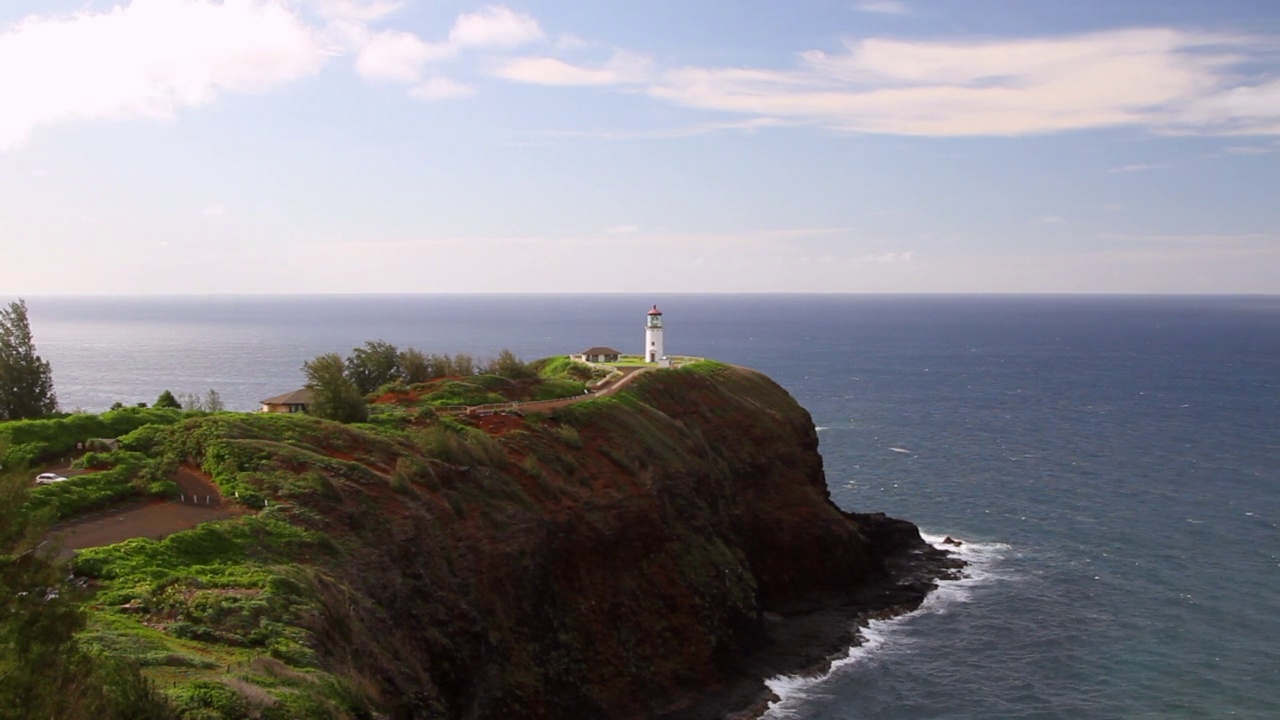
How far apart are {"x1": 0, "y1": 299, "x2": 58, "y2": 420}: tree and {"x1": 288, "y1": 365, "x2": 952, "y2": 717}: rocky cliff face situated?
24.9 m

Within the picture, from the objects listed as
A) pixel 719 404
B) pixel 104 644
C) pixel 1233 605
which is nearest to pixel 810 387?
pixel 719 404

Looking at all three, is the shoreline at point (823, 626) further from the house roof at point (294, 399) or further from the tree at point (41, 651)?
the house roof at point (294, 399)

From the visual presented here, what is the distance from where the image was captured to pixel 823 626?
52.1m

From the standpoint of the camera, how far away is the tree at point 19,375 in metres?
49.7

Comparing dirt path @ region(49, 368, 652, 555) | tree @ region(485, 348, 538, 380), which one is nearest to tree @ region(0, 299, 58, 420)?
dirt path @ region(49, 368, 652, 555)

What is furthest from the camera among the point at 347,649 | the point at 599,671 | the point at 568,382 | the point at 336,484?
the point at 568,382

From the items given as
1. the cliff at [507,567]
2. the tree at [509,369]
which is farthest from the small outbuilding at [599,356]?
the tree at [509,369]

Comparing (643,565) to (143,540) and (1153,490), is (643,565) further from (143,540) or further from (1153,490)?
(1153,490)

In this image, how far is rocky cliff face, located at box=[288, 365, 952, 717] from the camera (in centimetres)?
3394

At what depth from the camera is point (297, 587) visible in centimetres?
2791

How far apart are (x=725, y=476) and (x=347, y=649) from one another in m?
33.4

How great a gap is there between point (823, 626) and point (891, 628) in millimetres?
3877

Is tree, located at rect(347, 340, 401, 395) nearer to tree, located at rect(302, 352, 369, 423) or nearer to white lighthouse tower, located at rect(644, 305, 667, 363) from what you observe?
tree, located at rect(302, 352, 369, 423)

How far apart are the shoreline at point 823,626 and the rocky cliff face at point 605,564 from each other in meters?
0.20
